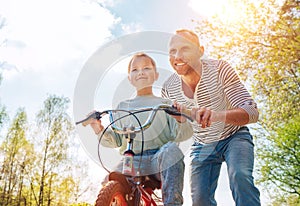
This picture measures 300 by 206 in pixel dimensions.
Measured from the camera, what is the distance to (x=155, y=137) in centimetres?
314

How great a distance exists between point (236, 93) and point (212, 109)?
0.29 metres

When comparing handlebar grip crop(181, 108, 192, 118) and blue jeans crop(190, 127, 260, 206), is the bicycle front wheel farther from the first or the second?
blue jeans crop(190, 127, 260, 206)

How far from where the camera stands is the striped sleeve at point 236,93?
2.72m

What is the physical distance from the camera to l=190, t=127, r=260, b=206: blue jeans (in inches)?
109

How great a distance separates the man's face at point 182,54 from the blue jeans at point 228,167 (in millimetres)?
697

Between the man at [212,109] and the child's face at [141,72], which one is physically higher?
the child's face at [141,72]

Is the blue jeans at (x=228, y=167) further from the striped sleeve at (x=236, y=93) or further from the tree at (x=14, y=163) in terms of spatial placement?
the tree at (x=14, y=163)

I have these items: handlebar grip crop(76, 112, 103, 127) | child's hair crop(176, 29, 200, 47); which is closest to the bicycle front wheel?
handlebar grip crop(76, 112, 103, 127)

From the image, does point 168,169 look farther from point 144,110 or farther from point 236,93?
point 236,93

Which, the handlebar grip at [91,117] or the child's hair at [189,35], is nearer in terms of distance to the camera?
the handlebar grip at [91,117]

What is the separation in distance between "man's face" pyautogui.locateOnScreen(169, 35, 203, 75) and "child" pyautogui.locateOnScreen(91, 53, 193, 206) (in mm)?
279

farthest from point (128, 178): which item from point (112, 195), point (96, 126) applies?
point (96, 126)

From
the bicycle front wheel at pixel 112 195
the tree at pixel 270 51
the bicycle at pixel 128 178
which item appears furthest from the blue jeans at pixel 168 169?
the tree at pixel 270 51

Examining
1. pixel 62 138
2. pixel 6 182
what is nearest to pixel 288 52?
pixel 62 138
